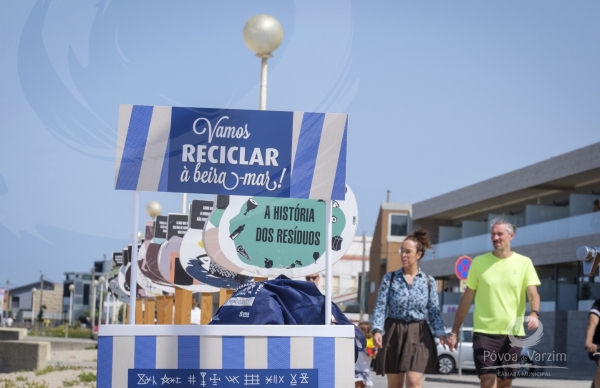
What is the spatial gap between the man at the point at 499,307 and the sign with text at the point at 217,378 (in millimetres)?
3263

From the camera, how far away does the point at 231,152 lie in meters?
5.45

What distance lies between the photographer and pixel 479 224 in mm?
50375

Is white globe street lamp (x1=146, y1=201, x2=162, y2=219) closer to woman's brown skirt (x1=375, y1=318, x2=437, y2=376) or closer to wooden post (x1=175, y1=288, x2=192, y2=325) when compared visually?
wooden post (x1=175, y1=288, x2=192, y2=325)

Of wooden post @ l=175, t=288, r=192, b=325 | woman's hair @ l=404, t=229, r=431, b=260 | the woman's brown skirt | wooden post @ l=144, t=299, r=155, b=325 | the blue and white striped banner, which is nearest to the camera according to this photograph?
the blue and white striped banner

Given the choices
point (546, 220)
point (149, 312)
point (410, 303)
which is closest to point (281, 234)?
point (410, 303)

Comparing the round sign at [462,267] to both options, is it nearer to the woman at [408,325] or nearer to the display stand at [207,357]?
the woman at [408,325]

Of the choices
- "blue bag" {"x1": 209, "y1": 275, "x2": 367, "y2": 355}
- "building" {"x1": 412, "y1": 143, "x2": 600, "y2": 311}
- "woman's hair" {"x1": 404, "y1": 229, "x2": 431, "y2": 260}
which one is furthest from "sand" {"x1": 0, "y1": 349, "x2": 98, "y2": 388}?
"building" {"x1": 412, "y1": 143, "x2": 600, "y2": 311}

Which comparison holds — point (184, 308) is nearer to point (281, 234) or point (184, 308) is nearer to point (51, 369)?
point (51, 369)

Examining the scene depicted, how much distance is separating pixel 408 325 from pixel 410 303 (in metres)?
0.19

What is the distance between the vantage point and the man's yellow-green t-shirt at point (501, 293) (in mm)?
8203

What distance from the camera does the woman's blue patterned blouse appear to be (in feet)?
27.5

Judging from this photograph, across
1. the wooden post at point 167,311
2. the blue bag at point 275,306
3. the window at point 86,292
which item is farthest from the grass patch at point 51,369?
the window at point 86,292

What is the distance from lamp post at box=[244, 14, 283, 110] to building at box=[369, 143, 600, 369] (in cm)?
2550

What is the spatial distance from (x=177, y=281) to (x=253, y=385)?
921 cm
